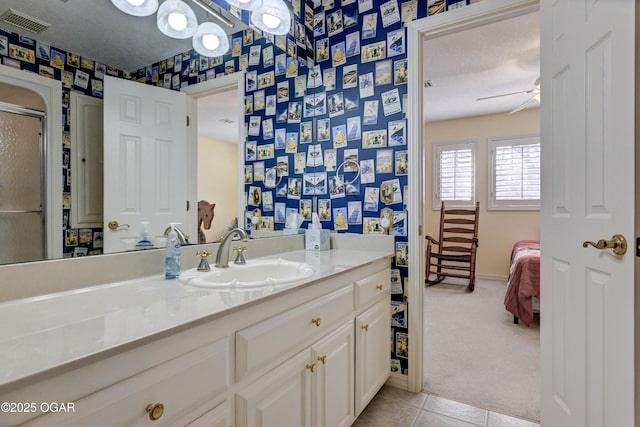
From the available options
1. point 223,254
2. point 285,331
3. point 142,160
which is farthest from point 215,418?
point 142,160

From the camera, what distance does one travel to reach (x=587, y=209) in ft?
3.75

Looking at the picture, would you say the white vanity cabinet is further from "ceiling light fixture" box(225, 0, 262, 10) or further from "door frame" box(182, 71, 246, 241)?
"ceiling light fixture" box(225, 0, 262, 10)

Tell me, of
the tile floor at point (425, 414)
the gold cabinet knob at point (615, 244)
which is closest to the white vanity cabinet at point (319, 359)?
the tile floor at point (425, 414)

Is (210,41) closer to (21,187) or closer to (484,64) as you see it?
(21,187)

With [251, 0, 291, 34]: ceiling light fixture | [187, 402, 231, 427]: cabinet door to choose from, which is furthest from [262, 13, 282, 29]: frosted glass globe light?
[187, 402, 231, 427]: cabinet door

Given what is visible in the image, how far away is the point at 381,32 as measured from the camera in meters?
2.02

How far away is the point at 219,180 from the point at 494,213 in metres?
4.40

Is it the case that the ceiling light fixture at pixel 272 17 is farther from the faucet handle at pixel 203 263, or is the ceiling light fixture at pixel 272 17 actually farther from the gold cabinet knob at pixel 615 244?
the gold cabinet knob at pixel 615 244

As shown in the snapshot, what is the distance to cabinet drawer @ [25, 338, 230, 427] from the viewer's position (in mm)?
586

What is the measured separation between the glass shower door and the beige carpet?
2.05m

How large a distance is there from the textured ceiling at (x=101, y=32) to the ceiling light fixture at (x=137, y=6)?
0.7 inches

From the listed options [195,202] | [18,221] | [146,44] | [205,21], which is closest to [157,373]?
[18,221]

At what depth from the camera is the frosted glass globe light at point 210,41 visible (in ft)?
5.30

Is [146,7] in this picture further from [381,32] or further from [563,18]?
[563,18]
